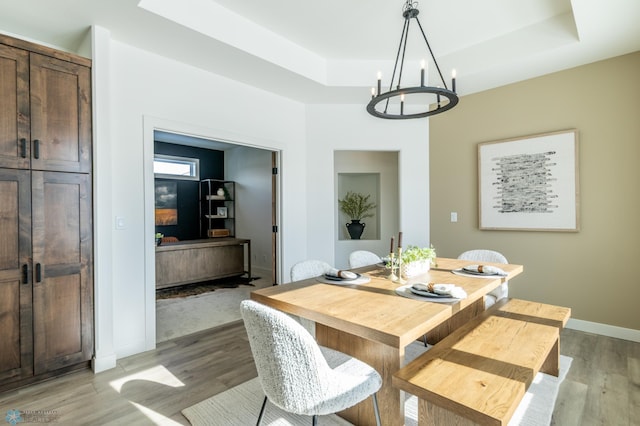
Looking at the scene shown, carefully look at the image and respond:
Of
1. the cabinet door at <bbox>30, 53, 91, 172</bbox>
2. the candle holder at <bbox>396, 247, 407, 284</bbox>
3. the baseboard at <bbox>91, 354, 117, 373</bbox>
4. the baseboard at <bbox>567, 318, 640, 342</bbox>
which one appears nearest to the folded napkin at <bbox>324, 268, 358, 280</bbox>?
the candle holder at <bbox>396, 247, 407, 284</bbox>

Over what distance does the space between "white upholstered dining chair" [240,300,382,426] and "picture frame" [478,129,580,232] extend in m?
3.15

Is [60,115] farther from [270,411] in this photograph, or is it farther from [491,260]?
[491,260]

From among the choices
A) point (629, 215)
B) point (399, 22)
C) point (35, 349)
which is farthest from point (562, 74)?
point (35, 349)

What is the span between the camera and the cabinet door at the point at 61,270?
2297 mm

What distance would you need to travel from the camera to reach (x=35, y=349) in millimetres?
2273

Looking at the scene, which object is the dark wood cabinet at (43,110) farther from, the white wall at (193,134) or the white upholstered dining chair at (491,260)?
the white upholstered dining chair at (491,260)

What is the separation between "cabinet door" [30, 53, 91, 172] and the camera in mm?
2297

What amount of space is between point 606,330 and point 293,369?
3.54m

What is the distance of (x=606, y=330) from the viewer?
126 inches

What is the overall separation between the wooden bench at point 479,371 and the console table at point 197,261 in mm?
4320

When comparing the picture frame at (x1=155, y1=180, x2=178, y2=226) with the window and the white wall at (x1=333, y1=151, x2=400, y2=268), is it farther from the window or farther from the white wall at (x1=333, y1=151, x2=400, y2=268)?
the white wall at (x1=333, y1=151, x2=400, y2=268)

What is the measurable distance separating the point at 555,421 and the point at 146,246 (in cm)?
326

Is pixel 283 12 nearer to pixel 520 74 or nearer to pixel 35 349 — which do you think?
pixel 520 74

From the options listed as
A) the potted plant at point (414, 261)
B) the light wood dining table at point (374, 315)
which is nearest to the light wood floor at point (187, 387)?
the light wood dining table at point (374, 315)
